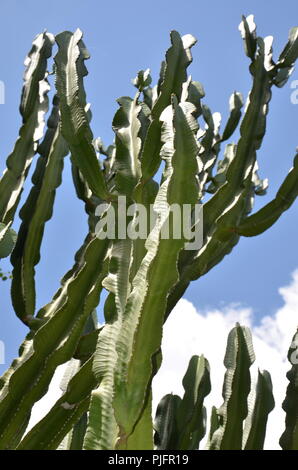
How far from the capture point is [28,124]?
297cm

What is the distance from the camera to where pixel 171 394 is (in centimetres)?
264

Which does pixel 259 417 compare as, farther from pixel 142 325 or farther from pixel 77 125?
pixel 77 125

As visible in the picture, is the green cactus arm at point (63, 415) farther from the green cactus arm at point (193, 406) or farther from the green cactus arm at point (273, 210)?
the green cactus arm at point (273, 210)

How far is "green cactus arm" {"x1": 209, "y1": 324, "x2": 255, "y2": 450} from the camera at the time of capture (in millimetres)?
2209

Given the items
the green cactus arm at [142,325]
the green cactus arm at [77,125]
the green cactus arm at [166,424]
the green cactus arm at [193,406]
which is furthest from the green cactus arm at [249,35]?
the green cactus arm at [166,424]

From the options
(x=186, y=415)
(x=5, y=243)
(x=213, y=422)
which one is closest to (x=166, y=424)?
(x=186, y=415)

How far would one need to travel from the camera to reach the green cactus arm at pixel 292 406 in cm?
229

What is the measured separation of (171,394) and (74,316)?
54cm

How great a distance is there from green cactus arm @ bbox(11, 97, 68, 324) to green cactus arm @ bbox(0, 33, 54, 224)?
7 cm

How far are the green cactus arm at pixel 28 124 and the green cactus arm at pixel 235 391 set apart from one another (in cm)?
104

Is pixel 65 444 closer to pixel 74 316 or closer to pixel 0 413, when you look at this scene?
pixel 0 413

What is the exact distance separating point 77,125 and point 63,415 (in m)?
0.97

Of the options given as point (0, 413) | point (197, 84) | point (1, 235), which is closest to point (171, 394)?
point (0, 413)

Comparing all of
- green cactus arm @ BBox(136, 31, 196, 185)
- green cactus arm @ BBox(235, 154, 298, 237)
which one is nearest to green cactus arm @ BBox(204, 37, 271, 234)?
green cactus arm @ BBox(235, 154, 298, 237)
